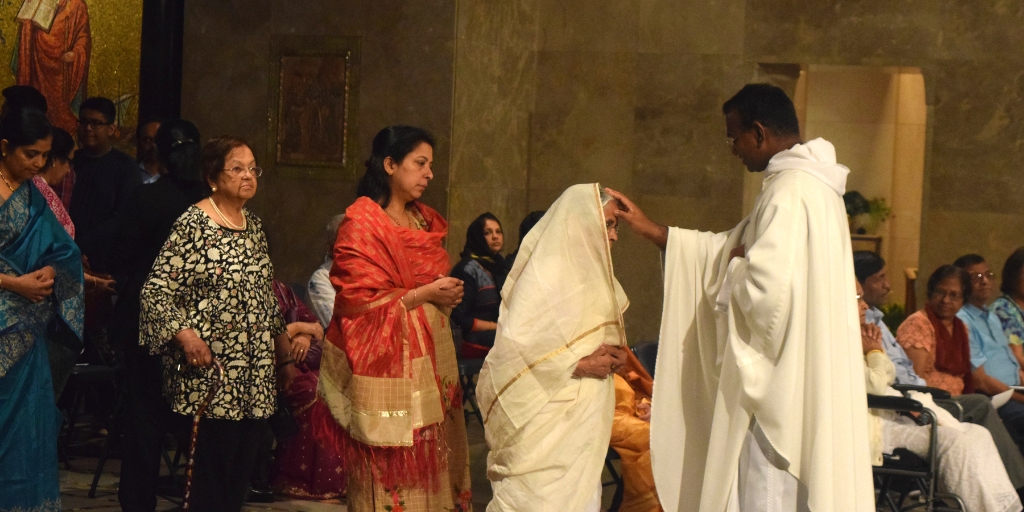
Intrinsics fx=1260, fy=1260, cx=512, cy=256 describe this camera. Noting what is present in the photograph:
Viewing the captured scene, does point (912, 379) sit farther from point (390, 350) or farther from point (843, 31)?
point (843, 31)

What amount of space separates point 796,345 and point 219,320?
199 centimetres

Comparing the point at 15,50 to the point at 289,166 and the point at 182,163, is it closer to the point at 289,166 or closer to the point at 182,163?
the point at 289,166

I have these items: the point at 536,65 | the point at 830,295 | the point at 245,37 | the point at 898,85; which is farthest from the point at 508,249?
the point at 898,85

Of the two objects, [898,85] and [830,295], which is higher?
[898,85]

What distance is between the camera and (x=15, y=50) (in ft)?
26.1

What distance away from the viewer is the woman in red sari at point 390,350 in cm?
438

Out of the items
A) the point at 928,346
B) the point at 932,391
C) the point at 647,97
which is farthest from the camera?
the point at 647,97

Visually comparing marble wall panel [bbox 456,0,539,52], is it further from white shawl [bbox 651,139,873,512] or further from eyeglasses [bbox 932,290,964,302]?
white shawl [bbox 651,139,873,512]

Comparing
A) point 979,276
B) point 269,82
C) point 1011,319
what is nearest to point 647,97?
point 269,82

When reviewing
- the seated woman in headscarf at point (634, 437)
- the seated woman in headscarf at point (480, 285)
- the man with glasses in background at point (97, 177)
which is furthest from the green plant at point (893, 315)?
the man with glasses in background at point (97, 177)

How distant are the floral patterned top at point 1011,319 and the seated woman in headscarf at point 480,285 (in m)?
2.83

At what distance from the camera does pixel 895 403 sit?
17.2 ft

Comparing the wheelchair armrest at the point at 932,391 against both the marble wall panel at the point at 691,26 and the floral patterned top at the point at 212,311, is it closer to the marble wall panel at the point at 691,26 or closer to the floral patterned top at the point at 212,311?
the floral patterned top at the point at 212,311

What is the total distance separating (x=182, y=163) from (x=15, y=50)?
360cm
